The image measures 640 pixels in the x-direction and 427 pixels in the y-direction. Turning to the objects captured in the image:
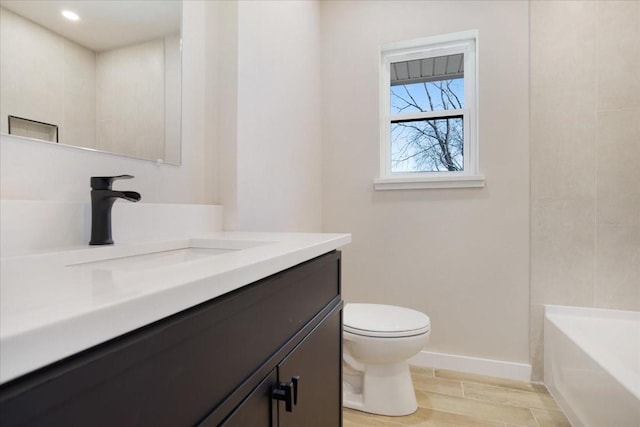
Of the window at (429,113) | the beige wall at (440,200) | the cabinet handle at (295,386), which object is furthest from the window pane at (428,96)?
the cabinet handle at (295,386)

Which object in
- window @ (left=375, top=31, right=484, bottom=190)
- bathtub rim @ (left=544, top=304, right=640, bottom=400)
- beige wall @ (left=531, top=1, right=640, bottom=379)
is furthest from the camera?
window @ (left=375, top=31, right=484, bottom=190)

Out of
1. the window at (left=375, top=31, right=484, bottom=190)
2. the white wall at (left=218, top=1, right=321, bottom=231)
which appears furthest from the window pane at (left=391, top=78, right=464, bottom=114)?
the white wall at (left=218, top=1, right=321, bottom=231)

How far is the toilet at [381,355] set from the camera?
1586 mm

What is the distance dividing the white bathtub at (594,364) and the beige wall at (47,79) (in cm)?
187

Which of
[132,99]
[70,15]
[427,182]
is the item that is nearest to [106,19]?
[70,15]

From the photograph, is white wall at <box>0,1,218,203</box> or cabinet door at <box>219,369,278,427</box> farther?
white wall at <box>0,1,218,203</box>

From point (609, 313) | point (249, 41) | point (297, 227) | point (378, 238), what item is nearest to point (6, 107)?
point (249, 41)

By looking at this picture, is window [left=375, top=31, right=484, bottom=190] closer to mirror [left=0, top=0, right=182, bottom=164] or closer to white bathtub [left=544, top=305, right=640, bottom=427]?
white bathtub [left=544, top=305, right=640, bottom=427]

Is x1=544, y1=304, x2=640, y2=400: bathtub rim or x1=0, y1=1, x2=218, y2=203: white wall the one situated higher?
x1=0, y1=1, x2=218, y2=203: white wall

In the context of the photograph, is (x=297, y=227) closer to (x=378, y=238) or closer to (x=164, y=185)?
(x=378, y=238)

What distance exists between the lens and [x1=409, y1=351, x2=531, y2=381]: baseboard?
2027 millimetres

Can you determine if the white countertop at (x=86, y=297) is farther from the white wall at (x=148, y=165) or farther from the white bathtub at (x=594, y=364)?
the white bathtub at (x=594, y=364)

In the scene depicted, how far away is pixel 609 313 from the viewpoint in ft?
6.18

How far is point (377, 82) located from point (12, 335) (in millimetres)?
2352
